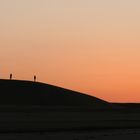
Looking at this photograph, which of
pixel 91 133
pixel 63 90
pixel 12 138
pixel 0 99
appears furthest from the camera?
pixel 63 90

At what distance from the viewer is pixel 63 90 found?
307ft

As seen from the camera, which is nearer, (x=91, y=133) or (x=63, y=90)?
(x=91, y=133)

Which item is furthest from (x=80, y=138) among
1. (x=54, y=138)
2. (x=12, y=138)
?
(x=12, y=138)

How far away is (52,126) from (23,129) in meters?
3.89

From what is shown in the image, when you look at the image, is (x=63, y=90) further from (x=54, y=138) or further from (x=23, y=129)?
(x=54, y=138)

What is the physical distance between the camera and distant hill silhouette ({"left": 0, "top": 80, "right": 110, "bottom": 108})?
87.9 metres

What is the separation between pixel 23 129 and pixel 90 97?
5293 cm

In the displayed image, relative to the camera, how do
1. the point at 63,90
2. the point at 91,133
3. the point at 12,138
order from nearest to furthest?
the point at 12,138 < the point at 91,133 < the point at 63,90

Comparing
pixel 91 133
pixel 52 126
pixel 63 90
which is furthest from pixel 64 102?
pixel 91 133

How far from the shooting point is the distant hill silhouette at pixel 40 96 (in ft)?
289

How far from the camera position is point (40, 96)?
90125 millimetres

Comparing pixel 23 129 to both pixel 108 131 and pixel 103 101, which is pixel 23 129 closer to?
pixel 108 131

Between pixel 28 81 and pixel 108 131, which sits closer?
pixel 108 131

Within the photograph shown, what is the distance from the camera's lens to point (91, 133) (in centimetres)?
3994
